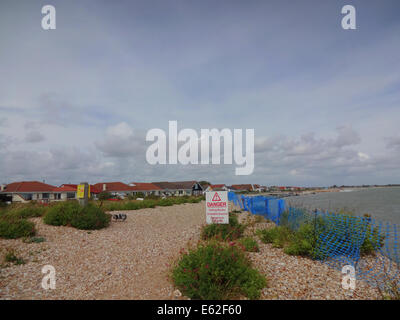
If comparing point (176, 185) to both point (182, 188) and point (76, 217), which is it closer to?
point (182, 188)

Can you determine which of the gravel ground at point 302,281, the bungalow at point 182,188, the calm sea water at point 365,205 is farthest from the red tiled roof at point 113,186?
the gravel ground at point 302,281

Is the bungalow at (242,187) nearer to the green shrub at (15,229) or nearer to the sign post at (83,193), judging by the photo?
the sign post at (83,193)

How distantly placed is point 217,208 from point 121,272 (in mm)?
3596

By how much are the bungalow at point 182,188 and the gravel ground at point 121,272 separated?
203 feet

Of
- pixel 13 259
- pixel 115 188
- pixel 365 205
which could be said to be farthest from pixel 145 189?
pixel 13 259

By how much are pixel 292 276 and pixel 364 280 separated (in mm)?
1676

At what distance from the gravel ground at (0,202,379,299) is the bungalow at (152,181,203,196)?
61.9 m

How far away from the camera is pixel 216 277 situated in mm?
4820

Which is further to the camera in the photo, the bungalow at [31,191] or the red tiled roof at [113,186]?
the red tiled roof at [113,186]

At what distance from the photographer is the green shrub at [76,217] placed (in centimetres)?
1058

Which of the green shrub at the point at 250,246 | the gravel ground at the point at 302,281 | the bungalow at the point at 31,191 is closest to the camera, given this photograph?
the gravel ground at the point at 302,281

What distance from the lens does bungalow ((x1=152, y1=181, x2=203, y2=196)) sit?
234 feet

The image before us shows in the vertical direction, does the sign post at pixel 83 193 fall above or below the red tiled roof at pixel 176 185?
above

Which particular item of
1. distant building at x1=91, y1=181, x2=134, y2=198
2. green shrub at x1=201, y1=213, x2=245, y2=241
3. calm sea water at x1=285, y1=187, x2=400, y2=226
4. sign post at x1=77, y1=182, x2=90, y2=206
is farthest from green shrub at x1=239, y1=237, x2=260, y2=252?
distant building at x1=91, y1=181, x2=134, y2=198
